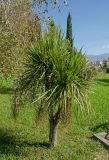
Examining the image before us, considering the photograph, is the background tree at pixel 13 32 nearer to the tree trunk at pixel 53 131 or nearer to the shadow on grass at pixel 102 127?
the tree trunk at pixel 53 131

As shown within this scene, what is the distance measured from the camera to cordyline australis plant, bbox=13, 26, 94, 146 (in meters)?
9.60

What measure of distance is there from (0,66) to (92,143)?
4.43 meters

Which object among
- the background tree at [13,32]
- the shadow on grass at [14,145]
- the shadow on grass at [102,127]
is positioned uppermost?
the background tree at [13,32]

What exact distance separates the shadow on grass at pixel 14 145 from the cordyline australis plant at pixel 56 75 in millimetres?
1335

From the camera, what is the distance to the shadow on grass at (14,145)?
34.0ft

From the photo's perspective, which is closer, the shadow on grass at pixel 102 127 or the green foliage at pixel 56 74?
the green foliage at pixel 56 74

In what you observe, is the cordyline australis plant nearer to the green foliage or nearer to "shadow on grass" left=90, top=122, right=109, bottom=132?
the green foliage

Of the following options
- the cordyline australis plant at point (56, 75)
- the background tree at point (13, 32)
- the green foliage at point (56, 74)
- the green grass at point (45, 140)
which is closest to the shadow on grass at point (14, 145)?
the green grass at point (45, 140)

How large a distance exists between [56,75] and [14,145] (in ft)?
8.79

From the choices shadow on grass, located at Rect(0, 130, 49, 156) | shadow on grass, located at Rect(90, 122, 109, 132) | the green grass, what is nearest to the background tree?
the green grass

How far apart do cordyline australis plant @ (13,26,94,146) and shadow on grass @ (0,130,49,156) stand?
1335 mm

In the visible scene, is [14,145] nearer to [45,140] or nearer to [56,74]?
[45,140]

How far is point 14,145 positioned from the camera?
10883mm

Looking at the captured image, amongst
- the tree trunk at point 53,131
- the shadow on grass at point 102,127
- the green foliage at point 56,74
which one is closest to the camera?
the green foliage at point 56,74
